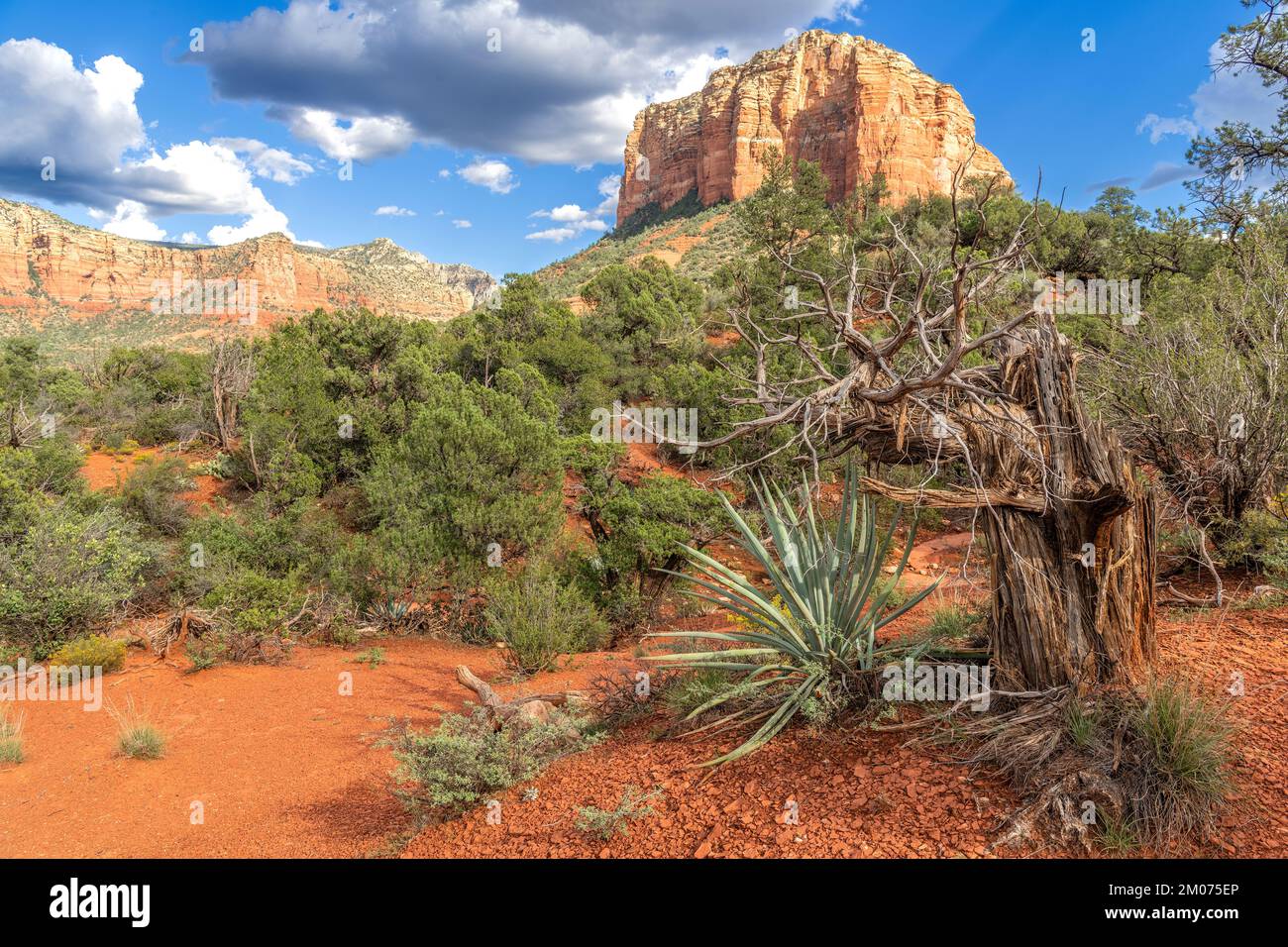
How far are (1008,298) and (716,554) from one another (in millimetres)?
8170

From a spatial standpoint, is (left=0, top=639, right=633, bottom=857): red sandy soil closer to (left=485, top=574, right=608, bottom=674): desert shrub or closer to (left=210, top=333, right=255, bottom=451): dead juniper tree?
(left=485, top=574, right=608, bottom=674): desert shrub

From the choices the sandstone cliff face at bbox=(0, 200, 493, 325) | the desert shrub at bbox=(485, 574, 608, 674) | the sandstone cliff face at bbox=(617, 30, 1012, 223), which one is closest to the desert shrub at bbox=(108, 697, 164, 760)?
the desert shrub at bbox=(485, 574, 608, 674)

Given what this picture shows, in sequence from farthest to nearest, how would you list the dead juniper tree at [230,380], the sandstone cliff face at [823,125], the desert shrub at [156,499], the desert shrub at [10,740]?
the sandstone cliff face at [823,125] → the dead juniper tree at [230,380] → the desert shrub at [156,499] → the desert shrub at [10,740]

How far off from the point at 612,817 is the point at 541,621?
5001mm

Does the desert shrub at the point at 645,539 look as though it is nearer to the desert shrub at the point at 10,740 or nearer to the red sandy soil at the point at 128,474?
the desert shrub at the point at 10,740

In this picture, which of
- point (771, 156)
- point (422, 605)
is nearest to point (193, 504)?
point (422, 605)

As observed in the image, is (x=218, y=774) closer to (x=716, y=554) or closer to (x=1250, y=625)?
(x=1250, y=625)

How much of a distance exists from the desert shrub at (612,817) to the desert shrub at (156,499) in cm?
1374

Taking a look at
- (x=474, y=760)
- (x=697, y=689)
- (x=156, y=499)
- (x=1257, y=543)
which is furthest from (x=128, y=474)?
(x=1257, y=543)

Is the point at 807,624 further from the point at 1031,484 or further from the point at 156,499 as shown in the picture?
the point at 156,499

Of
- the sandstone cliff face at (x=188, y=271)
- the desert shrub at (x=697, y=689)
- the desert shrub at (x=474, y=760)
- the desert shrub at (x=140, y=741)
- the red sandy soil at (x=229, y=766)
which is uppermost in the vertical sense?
the sandstone cliff face at (x=188, y=271)

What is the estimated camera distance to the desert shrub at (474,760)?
12.8 ft

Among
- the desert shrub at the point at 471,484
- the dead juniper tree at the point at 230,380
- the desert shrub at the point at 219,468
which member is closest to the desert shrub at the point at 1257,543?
the desert shrub at the point at 471,484

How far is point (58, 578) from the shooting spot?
8.35m
